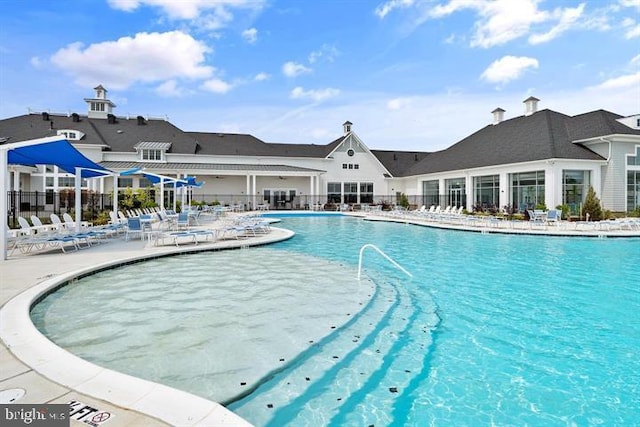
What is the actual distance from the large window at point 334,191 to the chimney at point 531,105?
18.0 metres

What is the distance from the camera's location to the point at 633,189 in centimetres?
2425

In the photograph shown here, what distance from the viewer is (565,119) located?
90.9 ft

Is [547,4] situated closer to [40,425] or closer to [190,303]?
[190,303]

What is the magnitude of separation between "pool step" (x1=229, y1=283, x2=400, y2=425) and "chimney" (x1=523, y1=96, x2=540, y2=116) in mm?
30904

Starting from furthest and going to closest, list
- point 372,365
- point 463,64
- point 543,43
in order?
point 463,64 < point 543,43 < point 372,365

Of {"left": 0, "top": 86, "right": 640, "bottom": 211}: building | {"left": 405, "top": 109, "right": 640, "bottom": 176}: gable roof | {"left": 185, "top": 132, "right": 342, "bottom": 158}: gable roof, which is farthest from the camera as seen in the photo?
{"left": 185, "top": 132, "right": 342, "bottom": 158}: gable roof

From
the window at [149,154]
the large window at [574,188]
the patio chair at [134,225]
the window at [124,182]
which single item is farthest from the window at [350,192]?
the patio chair at [134,225]

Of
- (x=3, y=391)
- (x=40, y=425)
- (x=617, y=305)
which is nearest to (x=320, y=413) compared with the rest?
(x=40, y=425)

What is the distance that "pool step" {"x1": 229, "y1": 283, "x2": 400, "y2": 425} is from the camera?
3570 millimetres

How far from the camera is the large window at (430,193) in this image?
3628 cm

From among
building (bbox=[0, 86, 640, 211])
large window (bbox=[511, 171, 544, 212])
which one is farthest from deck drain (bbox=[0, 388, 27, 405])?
large window (bbox=[511, 171, 544, 212])

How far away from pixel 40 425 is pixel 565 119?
107ft

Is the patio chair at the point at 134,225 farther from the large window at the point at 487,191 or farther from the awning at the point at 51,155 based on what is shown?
the large window at the point at 487,191

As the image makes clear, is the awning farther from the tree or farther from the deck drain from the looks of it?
the tree
